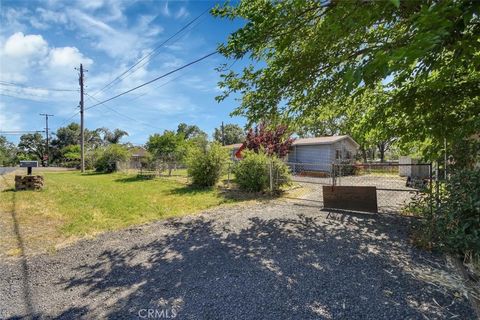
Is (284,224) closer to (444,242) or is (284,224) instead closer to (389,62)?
(444,242)

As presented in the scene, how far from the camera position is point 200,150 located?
1396 cm

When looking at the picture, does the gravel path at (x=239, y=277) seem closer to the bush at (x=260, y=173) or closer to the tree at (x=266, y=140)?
the bush at (x=260, y=173)

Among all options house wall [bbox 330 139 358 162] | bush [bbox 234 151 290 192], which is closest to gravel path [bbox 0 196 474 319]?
bush [bbox 234 151 290 192]

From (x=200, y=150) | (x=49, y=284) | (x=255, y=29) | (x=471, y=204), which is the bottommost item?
(x=49, y=284)

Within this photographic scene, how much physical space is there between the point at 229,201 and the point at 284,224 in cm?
345

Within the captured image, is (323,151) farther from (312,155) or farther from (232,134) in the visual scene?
(232,134)

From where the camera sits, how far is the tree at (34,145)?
62594mm

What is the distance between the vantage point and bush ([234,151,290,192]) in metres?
10.3

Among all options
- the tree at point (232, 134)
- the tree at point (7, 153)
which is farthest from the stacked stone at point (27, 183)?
the tree at point (7, 153)

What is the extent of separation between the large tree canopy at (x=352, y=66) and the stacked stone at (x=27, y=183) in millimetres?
11674

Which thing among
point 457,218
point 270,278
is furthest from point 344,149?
point 270,278

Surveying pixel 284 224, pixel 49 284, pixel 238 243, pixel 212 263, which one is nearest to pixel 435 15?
pixel 212 263

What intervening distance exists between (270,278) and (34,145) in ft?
262

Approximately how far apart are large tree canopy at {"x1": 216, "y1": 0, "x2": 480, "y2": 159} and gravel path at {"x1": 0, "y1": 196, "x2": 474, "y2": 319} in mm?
2472
